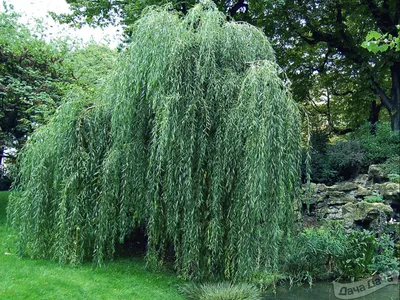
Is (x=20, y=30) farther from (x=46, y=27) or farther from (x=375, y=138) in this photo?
(x=375, y=138)

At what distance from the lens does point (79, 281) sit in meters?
4.23

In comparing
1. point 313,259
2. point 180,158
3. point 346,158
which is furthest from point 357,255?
point 346,158

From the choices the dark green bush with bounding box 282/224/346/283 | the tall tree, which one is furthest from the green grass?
the tall tree

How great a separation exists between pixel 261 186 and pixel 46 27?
1183 centimetres

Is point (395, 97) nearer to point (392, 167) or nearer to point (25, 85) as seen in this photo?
point (392, 167)

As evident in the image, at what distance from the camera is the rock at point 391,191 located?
6.99m

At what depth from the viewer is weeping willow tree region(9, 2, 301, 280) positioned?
4.03m

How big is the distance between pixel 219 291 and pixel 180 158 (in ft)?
5.58

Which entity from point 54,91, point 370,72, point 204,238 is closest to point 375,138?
point 370,72

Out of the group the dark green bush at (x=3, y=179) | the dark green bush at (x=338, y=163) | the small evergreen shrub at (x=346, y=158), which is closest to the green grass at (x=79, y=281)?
the dark green bush at (x=338, y=163)

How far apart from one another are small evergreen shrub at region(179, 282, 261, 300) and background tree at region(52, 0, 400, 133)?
7209 mm

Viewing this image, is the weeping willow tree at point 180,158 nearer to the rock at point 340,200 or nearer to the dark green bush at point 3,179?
the rock at point 340,200

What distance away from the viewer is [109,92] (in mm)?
5020

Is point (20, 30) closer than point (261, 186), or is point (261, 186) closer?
point (261, 186)
